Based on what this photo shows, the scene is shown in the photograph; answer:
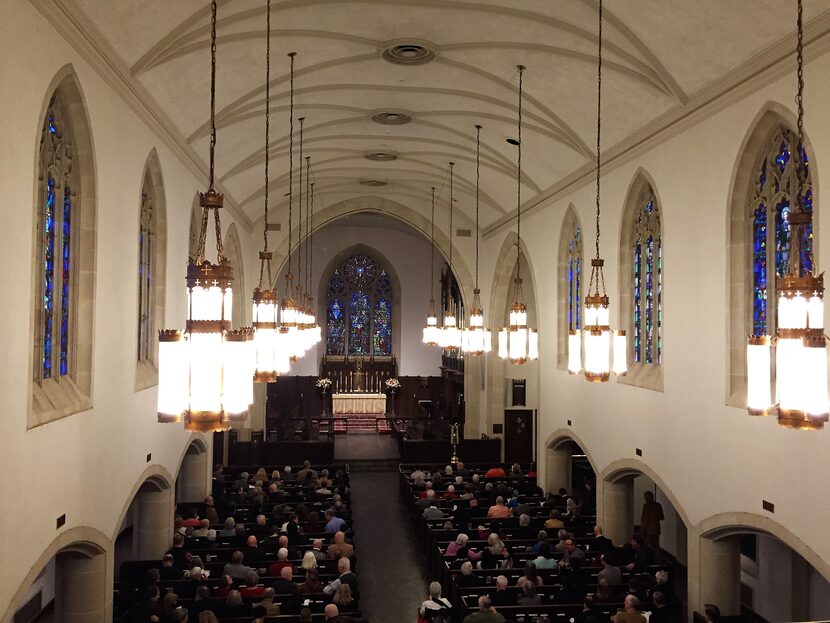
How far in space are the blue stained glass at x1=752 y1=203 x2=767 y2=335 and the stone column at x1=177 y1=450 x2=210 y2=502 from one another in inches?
472

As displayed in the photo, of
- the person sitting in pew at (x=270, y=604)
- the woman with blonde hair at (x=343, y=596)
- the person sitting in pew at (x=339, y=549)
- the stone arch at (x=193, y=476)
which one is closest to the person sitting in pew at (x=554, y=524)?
the person sitting in pew at (x=339, y=549)

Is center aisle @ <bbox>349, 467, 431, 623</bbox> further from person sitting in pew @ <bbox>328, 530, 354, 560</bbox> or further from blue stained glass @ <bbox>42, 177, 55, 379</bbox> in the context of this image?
blue stained glass @ <bbox>42, 177, 55, 379</bbox>

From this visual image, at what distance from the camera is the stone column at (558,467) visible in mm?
18219

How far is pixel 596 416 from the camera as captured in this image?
15219 millimetres

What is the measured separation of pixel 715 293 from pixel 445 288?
19.1 meters

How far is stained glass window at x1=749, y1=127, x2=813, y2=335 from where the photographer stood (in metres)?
9.20

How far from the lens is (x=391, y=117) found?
633 inches

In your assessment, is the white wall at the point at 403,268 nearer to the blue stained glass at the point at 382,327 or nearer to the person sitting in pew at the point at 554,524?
the blue stained glass at the point at 382,327

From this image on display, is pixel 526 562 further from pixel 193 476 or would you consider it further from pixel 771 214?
pixel 193 476

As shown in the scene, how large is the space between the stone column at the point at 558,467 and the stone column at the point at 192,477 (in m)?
8.12

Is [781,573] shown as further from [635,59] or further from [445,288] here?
[445,288]

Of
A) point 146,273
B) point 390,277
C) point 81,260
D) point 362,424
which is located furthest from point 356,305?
point 81,260

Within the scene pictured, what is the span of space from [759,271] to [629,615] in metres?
4.81

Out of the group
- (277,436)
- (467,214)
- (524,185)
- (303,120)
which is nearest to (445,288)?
(467,214)
